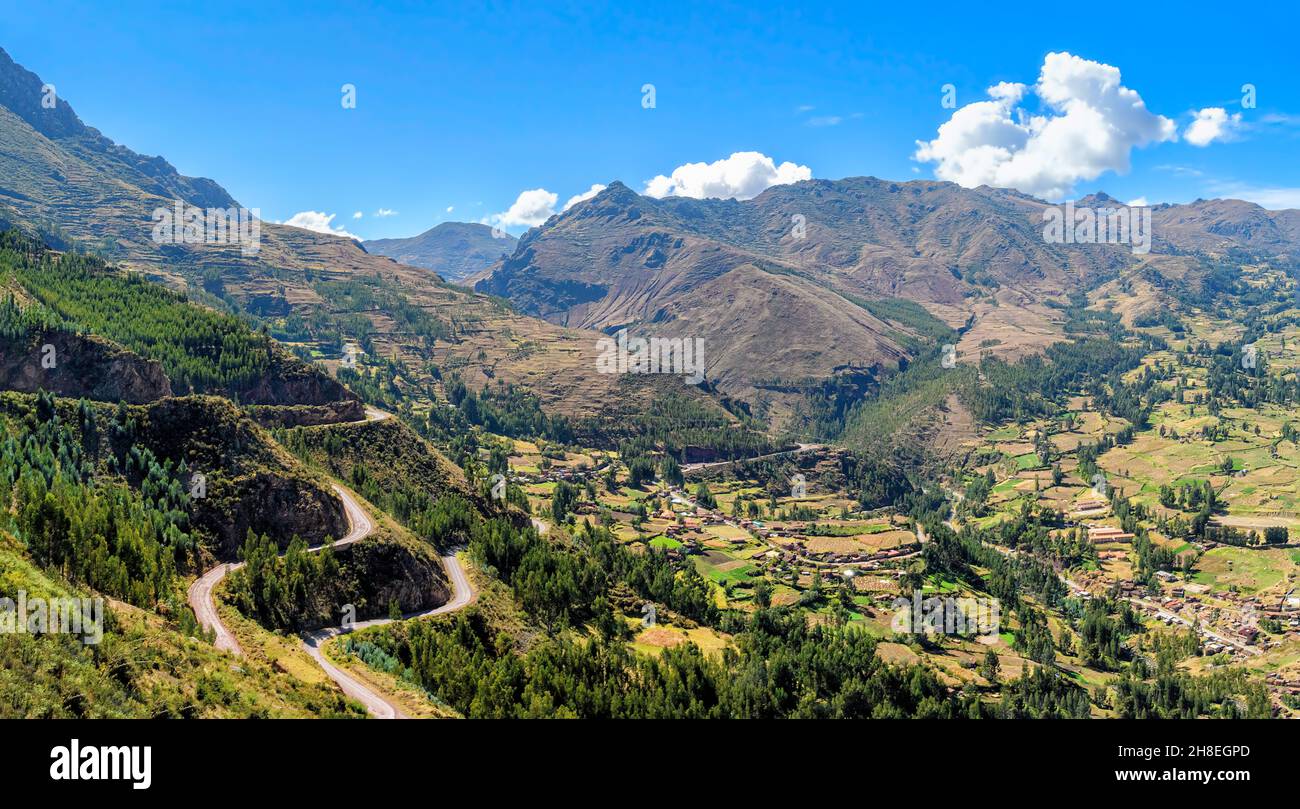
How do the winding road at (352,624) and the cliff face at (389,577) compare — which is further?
the cliff face at (389,577)

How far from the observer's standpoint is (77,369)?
356ft

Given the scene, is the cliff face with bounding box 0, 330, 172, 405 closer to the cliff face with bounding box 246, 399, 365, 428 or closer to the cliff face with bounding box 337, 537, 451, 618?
the cliff face with bounding box 246, 399, 365, 428

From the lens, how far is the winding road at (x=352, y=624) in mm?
58688

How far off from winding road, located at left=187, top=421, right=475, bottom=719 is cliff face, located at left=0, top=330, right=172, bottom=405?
1348 inches

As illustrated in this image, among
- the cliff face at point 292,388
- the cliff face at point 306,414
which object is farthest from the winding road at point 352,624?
the cliff face at point 292,388

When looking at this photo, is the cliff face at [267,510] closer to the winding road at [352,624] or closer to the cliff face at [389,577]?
the winding road at [352,624]

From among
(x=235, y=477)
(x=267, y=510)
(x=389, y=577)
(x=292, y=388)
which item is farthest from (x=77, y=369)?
(x=389, y=577)

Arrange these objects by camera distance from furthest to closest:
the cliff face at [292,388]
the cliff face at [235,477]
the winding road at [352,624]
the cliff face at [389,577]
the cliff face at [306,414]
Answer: the cliff face at [292,388], the cliff face at [306,414], the cliff face at [235,477], the cliff face at [389,577], the winding road at [352,624]

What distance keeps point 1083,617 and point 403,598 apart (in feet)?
503

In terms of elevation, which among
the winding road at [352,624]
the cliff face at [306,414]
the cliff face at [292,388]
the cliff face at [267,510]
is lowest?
the winding road at [352,624]

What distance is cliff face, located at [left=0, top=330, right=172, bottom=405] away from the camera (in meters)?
106

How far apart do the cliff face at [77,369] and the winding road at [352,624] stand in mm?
34246

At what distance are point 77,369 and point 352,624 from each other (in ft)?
222
